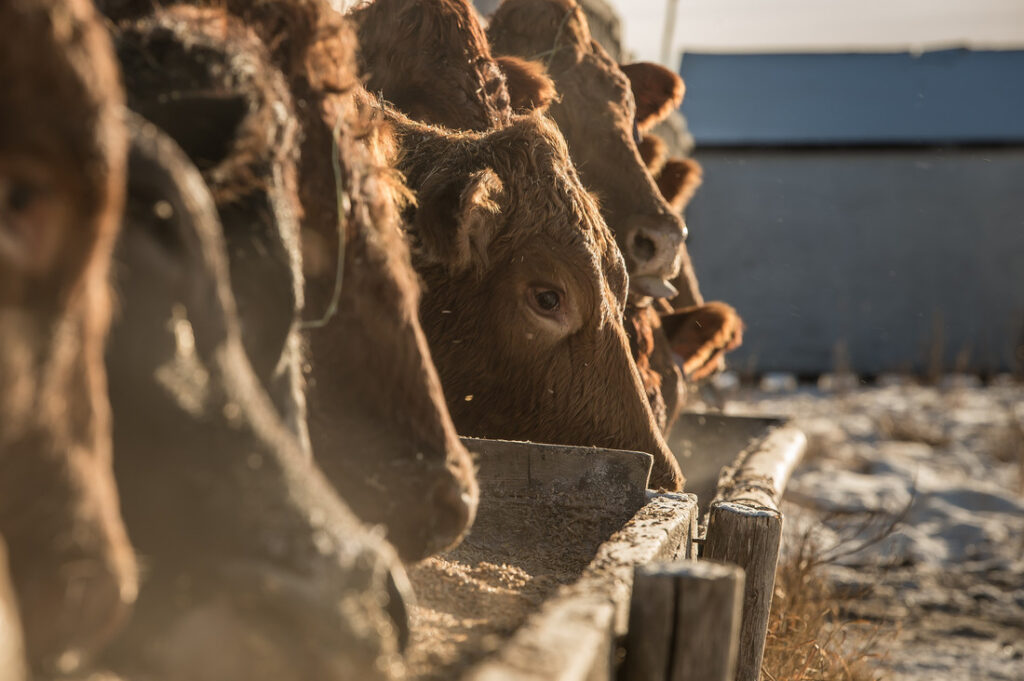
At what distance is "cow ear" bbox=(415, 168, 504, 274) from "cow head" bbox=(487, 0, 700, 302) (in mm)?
864

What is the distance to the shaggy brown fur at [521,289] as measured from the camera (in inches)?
97.6

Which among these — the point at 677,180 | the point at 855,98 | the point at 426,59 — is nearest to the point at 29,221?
the point at 426,59

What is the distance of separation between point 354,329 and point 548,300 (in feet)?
3.64

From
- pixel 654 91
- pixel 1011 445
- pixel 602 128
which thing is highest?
pixel 654 91

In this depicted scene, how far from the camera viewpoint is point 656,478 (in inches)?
110

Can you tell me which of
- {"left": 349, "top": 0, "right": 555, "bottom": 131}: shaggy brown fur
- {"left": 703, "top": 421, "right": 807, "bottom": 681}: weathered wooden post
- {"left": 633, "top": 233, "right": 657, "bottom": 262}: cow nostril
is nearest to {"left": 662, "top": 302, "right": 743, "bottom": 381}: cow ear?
{"left": 633, "top": 233, "right": 657, "bottom": 262}: cow nostril

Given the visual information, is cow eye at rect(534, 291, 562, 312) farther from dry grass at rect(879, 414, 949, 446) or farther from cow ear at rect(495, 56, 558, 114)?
dry grass at rect(879, 414, 949, 446)

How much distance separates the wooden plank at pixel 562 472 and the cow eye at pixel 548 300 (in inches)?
15.0

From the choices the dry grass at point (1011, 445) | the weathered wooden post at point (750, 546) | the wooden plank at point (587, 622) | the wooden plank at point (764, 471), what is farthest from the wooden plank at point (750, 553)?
the dry grass at point (1011, 445)

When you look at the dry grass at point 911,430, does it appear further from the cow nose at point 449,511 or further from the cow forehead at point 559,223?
the cow nose at point 449,511

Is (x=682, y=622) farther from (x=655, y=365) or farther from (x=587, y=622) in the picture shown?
(x=655, y=365)

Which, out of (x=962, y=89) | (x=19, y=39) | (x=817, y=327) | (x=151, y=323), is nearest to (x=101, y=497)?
(x=151, y=323)

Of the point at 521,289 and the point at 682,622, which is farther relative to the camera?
the point at 521,289

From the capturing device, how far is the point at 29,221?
86 cm
